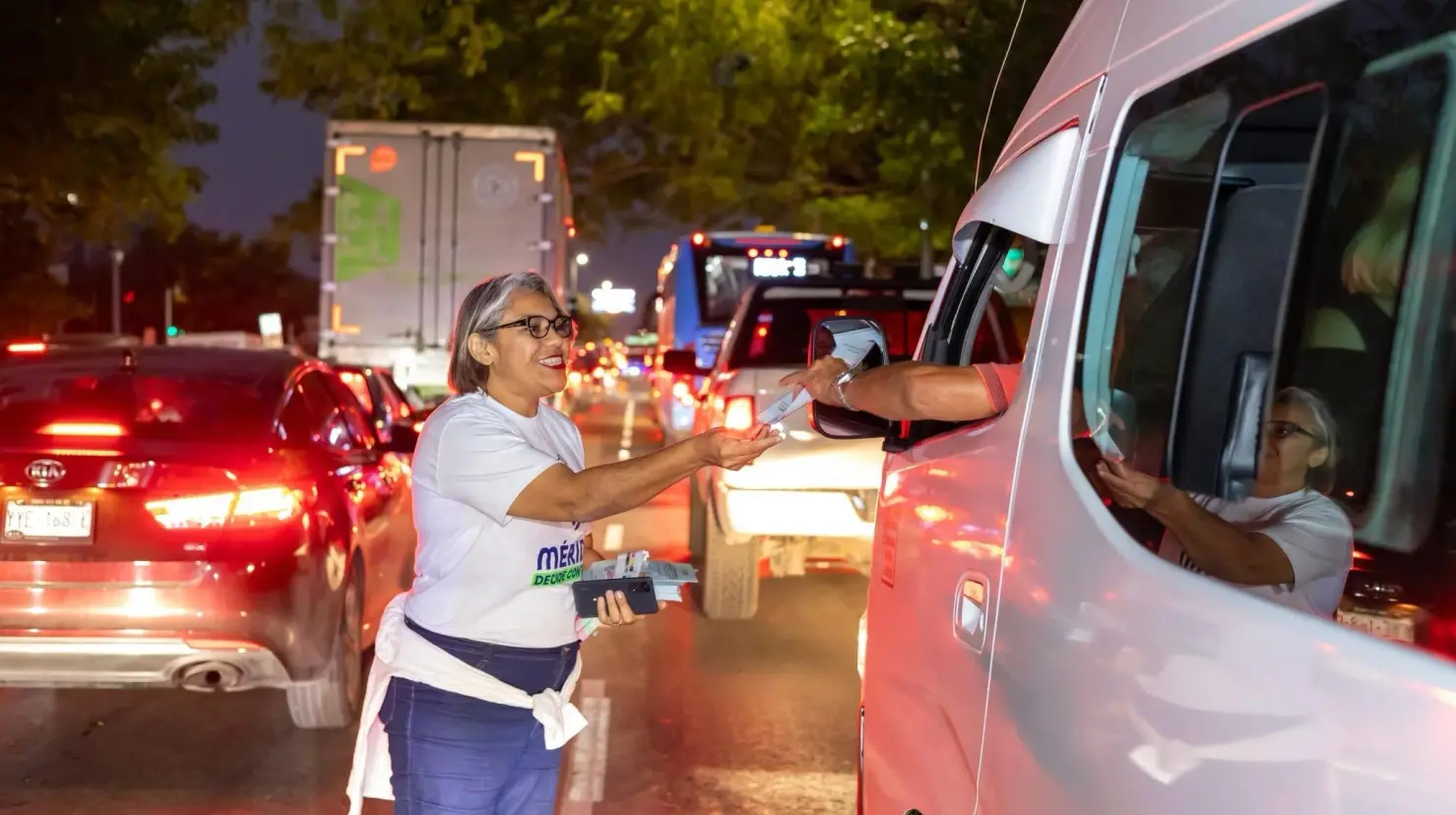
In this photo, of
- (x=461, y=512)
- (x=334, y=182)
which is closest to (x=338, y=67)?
(x=334, y=182)

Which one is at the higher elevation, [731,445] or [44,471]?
[731,445]

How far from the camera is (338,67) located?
2170cm

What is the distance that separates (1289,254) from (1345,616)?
614 millimetres

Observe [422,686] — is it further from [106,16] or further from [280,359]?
[106,16]

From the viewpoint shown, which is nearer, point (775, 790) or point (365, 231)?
point (775, 790)

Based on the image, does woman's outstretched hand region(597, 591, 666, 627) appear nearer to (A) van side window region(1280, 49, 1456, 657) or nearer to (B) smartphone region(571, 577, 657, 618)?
(B) smartphone region(571, 577, 657, 618)

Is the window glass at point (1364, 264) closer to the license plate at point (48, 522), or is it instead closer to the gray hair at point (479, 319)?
the gray hair at point (479, 319)

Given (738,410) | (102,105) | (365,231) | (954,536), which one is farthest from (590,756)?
(102,105)

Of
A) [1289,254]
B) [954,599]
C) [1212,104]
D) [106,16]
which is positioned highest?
[106,16]

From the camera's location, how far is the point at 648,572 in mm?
3299

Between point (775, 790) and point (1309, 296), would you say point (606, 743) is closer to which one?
point (775, 790)

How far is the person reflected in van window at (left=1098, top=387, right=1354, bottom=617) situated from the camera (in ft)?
6.51

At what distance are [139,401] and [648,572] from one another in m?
3.78

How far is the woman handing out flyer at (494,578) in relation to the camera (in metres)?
3.09
